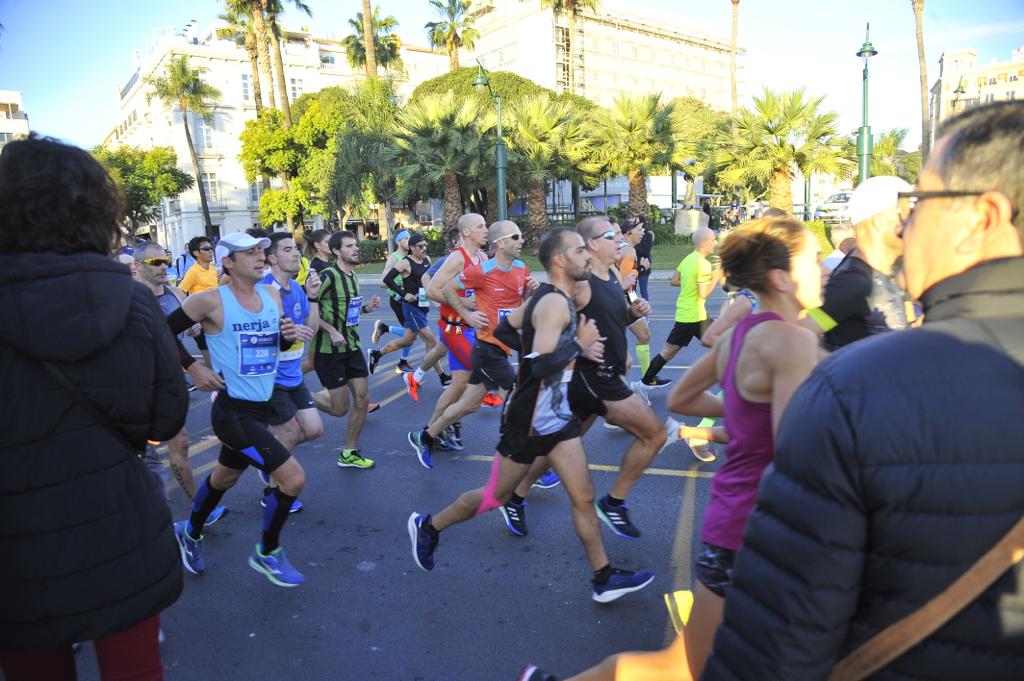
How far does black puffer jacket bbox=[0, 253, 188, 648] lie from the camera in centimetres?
182

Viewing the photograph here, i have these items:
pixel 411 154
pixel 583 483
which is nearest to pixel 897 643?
pixel 583 483

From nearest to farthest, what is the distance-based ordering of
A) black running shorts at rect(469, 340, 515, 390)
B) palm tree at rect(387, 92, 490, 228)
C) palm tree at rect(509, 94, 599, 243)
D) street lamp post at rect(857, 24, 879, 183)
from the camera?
1. black running shorts at rect(469, 340, 515, 390)
2. street lamp post at rect(857, 24, 879, 183)
3. palm tree at rect(387, 92, 490, 228)
4. palm tree at rect(509, 94, 599, 243)

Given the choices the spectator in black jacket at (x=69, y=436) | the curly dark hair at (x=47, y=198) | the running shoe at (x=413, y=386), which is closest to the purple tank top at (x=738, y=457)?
the spectator in black jacket at (x=69, y=436)

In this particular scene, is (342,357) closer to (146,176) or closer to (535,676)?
(535,676)

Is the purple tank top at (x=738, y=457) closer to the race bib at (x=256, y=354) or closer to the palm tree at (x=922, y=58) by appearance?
the race bib at (x=256, y=354)

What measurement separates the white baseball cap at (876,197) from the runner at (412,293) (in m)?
6.20

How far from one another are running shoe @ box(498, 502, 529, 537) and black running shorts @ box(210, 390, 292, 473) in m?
1.45

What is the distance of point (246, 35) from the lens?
1950 inches

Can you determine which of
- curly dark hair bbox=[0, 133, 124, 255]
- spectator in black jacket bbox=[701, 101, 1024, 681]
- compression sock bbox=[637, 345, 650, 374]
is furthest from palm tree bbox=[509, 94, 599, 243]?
spectator in black jacket bbox=[701, 101, 1024, 681]

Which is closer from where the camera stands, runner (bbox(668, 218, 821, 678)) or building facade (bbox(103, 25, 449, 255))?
runner (bbox(668, 218, 821, 678))

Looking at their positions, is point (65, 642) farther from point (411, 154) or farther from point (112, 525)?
Answer: point (411, 154)

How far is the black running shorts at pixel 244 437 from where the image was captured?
3.76m

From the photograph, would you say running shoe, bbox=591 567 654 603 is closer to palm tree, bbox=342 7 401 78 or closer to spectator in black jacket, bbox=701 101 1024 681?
spectator in black jacket, bbox=701 101 1024 681

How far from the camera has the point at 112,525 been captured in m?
1.88
